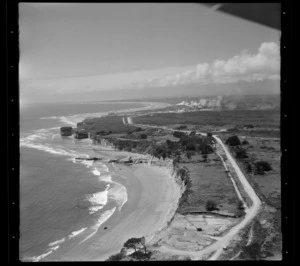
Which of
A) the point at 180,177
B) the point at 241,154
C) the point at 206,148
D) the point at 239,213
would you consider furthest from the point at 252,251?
the point at 180,177

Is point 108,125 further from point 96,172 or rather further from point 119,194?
point 119,194

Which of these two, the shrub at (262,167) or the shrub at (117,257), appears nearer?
the shrub at (117,257)

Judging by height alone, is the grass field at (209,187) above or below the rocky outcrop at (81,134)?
below

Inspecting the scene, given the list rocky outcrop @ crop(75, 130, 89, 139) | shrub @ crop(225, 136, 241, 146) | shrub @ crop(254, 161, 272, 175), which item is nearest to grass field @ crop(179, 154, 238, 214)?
shrub @ crop(225, 136, 241, 146)

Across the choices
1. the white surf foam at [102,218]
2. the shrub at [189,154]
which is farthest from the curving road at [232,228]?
the white surf foam at [102,218]

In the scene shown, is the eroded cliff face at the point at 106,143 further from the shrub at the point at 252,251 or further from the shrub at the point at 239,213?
the shrub at the point at 252,251

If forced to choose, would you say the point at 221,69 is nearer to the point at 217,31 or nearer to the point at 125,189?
the point at 217,31
